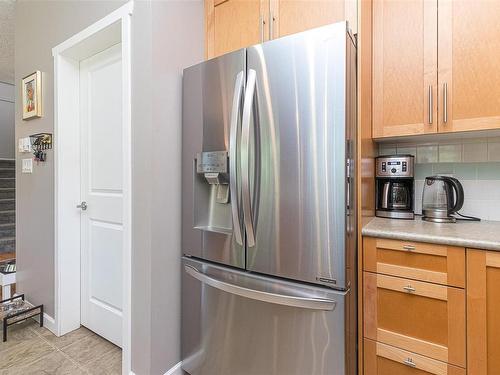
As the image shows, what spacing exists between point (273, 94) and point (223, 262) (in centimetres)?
87

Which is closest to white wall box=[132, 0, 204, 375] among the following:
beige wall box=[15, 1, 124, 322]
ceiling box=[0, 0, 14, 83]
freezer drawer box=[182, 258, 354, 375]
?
freezer drawer box=[182, 258, 354, 375]

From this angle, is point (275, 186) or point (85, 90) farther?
point (85, 90)

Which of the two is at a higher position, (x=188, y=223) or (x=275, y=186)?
(x=275, y=186)

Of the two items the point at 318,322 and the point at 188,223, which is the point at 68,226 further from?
the point at 318,322

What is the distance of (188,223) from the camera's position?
1557mm

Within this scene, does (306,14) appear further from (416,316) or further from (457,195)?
(416,316)

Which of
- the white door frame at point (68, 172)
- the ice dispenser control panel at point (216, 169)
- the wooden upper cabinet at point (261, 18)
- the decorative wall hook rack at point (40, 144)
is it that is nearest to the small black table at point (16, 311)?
the white door frame at point (68, 172)

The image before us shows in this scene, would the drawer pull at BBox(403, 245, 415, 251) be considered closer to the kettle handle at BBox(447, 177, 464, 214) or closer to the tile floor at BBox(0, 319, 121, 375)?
the kettle handle at BBox(447, 177, 464, 214)

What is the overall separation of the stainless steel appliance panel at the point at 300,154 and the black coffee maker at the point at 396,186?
1.59 feet

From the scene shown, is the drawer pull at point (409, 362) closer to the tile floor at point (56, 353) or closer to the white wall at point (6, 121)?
the tile floor at point (56, 353)

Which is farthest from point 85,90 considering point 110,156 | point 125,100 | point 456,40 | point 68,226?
point 456,40

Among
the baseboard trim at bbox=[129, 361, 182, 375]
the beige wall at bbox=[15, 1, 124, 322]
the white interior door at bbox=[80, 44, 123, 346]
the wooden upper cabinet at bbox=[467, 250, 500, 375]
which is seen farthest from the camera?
the beige wall at bbox=[15, 1, 124, 322]

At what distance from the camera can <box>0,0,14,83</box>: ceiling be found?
2.55 metres

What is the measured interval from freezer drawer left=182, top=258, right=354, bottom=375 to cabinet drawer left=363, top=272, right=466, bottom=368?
231 millimetres
